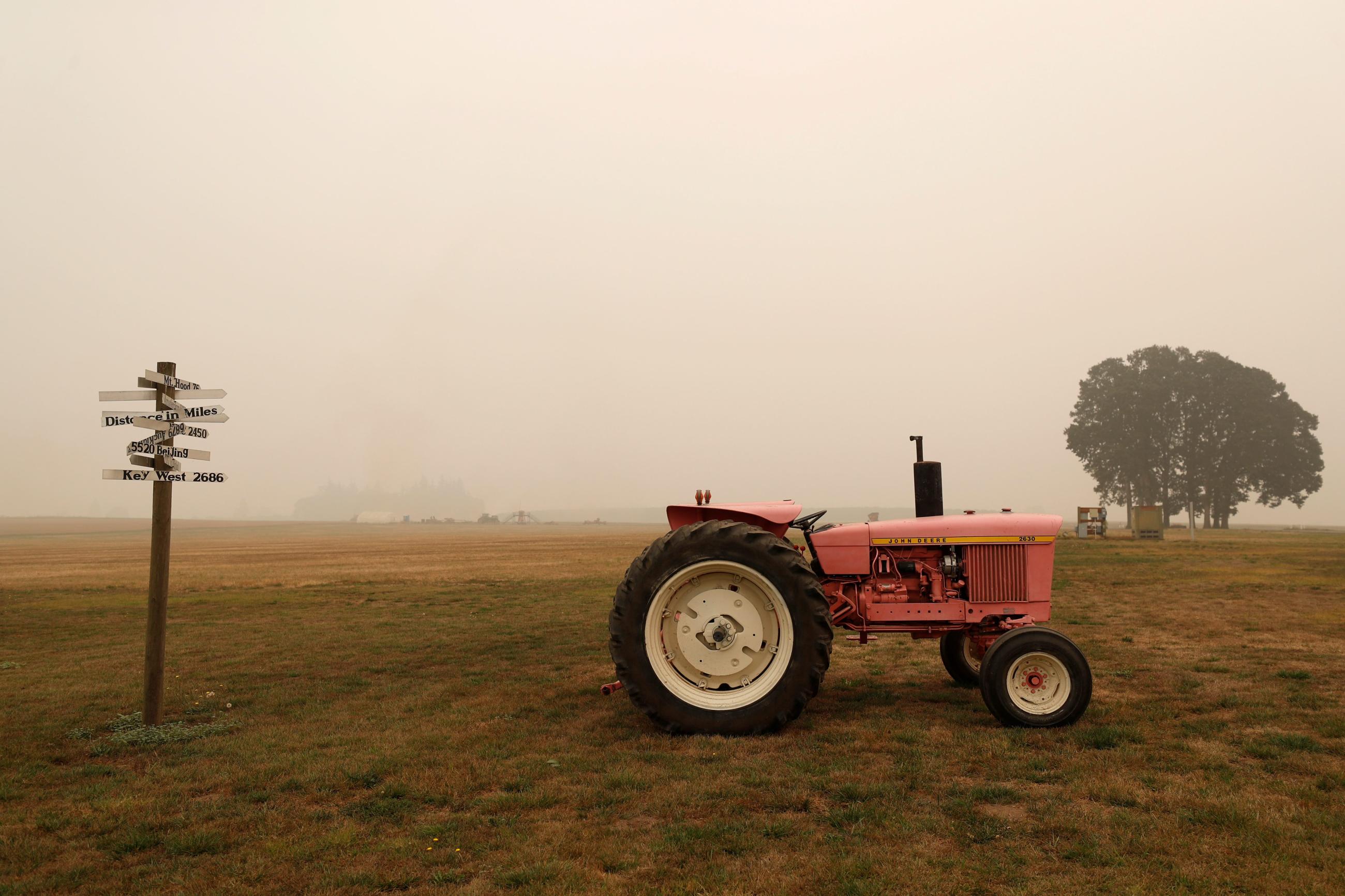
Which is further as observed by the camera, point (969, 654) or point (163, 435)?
point (969, 654)

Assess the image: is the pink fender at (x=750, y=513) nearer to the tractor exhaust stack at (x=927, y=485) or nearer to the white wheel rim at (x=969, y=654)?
the tractor exhaust stack at (x=927, y=485)

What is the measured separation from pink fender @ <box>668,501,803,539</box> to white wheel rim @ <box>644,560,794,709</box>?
59cm

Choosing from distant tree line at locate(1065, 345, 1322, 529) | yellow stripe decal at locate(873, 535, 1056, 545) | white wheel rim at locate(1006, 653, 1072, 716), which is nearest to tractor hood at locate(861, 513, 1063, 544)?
yellow stripe decal at locate(873, 535, 1056, 545)

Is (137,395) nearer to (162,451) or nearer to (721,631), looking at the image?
(162,451)

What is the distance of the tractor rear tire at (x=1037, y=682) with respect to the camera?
631 centimetres

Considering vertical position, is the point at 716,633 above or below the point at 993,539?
below

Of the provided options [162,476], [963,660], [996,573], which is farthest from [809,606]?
[162,476]

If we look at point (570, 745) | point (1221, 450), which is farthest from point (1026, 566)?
point (1221, 450)

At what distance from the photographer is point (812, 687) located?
20.6 feet

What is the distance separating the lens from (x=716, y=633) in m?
6.64

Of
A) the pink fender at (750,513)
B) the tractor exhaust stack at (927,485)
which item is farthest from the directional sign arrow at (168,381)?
the tractor exhaust stack at (927,485)

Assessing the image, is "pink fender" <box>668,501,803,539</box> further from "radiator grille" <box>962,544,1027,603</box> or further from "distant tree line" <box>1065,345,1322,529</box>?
"distant tree line" <box>1065,345,1322,529</box>

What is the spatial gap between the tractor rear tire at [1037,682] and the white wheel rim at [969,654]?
5.22 feet

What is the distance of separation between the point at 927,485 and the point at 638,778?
3928 millimetres
